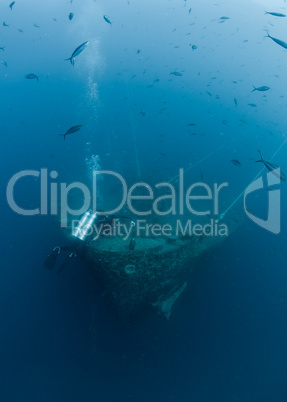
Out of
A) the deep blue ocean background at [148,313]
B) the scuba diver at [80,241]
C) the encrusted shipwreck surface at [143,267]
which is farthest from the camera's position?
the deep blue ocean background at [148,313]

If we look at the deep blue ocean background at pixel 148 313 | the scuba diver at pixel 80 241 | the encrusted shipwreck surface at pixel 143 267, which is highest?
the scuba diver at pixel 80 241

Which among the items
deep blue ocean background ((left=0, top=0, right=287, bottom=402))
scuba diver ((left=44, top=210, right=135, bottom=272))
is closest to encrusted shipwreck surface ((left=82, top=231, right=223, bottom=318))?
scuba diver ((left=44, top=210, right=135, bottom=272))

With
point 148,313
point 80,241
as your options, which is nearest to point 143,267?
point 80,241

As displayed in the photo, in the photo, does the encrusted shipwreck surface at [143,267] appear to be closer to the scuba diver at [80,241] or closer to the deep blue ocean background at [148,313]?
the scuba diver at [80,241]

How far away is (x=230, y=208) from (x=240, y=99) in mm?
19847

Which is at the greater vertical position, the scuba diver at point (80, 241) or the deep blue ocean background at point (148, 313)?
the scuba diver at point (80, 241)

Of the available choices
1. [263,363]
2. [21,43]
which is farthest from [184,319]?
[21,43]

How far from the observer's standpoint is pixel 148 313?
5793 mm

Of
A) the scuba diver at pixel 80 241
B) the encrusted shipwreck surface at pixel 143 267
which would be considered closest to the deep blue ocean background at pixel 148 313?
the encrusted shipwreck surface at pixel 143 267

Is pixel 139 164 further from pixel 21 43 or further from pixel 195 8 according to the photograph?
pixel 195 8

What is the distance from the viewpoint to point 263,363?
602 cm

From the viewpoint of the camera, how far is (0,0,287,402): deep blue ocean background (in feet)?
17.6

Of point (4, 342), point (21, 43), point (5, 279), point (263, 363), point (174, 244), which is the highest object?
point (21, 43)

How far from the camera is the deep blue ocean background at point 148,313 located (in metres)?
5.35
